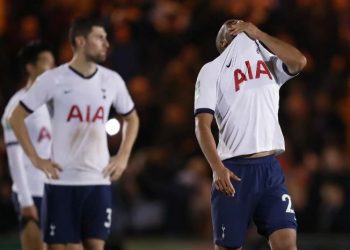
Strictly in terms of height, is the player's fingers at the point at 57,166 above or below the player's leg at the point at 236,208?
above

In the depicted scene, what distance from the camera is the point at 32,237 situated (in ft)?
29.1

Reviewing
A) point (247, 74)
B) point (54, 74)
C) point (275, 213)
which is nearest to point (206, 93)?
point (247, 74)

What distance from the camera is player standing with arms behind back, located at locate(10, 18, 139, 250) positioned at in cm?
805

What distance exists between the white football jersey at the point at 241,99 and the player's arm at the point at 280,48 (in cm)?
12

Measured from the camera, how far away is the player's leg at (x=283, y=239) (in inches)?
272

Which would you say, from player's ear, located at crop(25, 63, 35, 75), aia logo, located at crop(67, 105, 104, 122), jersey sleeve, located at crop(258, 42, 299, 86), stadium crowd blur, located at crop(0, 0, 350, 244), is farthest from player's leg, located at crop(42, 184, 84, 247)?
stadium crowd blur, located at crop(0, 0, 350, 244)

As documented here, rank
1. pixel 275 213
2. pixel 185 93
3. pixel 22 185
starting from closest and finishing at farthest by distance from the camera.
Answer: pixel 275 213 → pixel 22 185 → pixel 185 93

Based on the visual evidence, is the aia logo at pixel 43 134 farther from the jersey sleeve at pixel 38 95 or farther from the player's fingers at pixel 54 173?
the player's fingers at pixel 54 173

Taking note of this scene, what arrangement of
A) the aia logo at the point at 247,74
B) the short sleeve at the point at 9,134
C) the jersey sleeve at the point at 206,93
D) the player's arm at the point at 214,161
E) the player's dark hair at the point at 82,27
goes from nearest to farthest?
the player's arm at the point at 214,161
the jersey sleeve at the point at 206,93
the aia logo at the point at 247,74
the player's dark hair at the point at 82,27
the short sleeve at the point at 9,134

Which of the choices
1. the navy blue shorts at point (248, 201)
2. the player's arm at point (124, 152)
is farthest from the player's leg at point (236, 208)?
the player's arm at point (124, 152)

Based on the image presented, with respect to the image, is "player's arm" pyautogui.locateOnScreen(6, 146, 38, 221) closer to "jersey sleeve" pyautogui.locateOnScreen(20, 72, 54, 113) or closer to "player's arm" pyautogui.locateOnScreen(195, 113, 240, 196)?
"jersey sleeve" pyautogui.locateOnScreen(20, 72, 54, 113)

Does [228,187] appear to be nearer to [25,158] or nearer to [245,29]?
[245,29]

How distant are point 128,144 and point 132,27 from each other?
6.28 metres

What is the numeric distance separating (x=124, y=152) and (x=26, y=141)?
29.2 inches
